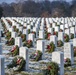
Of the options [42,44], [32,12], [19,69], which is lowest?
[19,69]

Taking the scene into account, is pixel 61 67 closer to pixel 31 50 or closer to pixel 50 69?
pixel 50 69

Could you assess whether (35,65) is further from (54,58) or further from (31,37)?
(31,37)

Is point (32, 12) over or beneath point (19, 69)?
over

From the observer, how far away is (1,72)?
8.86 metres

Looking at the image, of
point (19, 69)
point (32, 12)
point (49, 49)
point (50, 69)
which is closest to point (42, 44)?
point (49, 49)

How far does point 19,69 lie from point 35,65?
3.12ft

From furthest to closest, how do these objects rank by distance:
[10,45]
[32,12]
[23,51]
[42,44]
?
[32,12] → [10,45] → [42,44] → [23,51]

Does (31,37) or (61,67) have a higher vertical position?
(31,37)

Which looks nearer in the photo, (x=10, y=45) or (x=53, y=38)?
(x=53, y=38)

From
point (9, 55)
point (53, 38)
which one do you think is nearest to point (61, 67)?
point (9, 55)

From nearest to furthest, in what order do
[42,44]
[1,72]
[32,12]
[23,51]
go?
[1,72], [23,51], [42,44], [32,12]

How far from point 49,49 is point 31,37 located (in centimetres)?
272

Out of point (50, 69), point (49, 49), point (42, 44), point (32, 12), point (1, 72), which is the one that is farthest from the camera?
point (32, 12)

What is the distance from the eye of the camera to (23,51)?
11.3 metres
